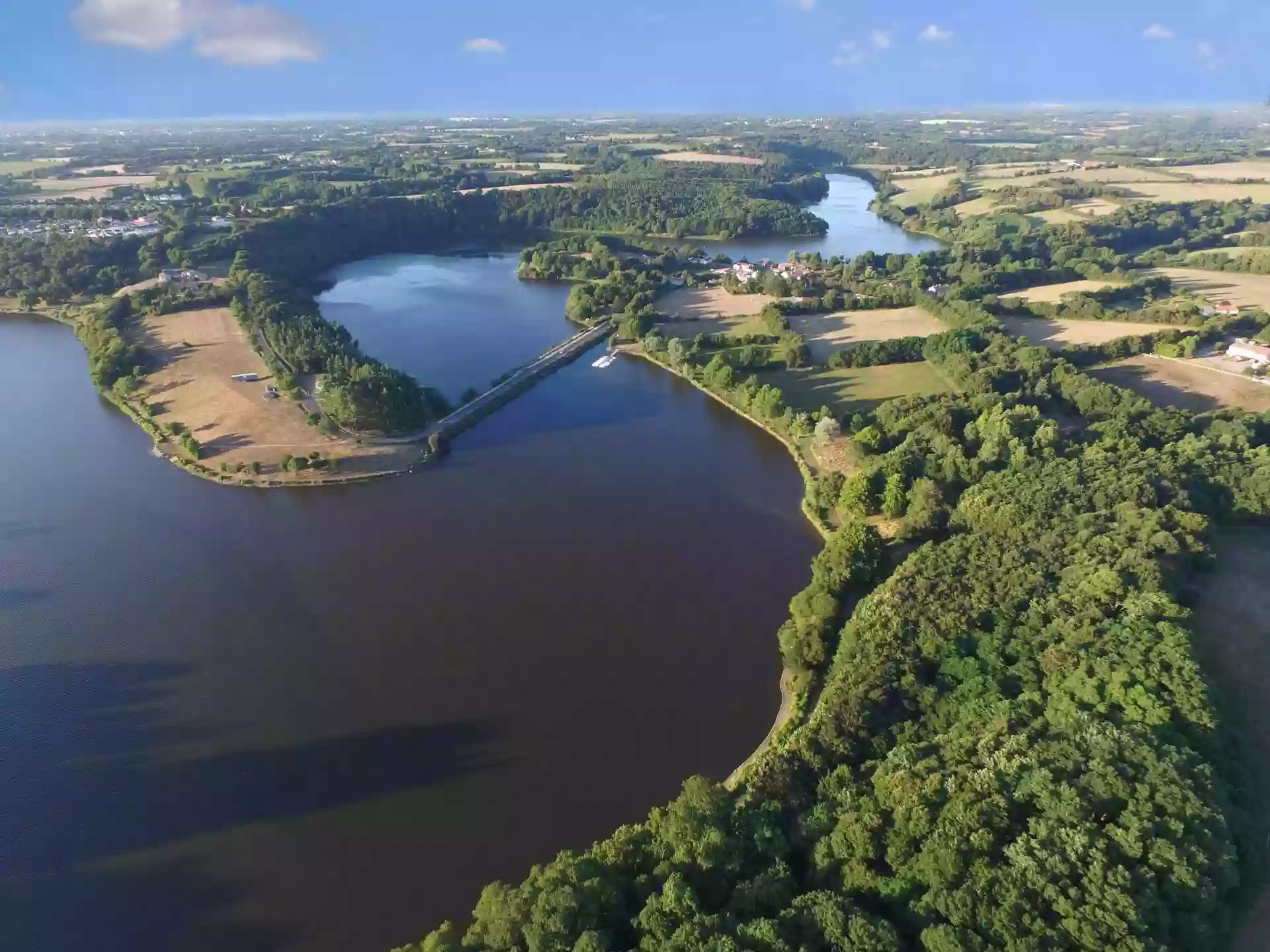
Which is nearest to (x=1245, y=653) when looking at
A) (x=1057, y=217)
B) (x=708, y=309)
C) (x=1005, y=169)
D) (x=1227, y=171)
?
(x=708, y=309)

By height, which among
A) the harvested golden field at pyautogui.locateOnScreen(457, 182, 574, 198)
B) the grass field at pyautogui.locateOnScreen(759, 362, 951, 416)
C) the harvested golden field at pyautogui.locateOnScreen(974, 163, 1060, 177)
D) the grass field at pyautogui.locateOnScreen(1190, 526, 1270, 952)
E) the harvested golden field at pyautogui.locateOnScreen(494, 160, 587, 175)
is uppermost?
the harvested golden field at pyautogui.locateOnScreen(494, 160, 587, 175)

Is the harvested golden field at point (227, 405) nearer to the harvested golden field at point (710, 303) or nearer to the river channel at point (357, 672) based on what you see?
the river channel at point (357, 672)

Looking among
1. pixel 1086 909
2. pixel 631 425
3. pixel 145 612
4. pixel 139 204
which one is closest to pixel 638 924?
pixel 1086 909

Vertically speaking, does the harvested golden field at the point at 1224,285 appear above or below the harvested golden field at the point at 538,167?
below

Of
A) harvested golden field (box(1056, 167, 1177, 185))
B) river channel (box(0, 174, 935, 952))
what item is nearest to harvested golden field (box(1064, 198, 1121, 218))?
harvested golden field (box(1056, 167, 1177, 185))

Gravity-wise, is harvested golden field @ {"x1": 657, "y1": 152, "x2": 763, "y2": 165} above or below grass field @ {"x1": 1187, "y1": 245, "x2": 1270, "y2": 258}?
above

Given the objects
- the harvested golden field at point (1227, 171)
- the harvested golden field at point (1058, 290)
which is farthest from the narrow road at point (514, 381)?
the harvested golden field at point (1227, 171)

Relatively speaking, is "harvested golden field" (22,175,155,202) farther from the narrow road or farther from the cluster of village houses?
the cluster of village houses
